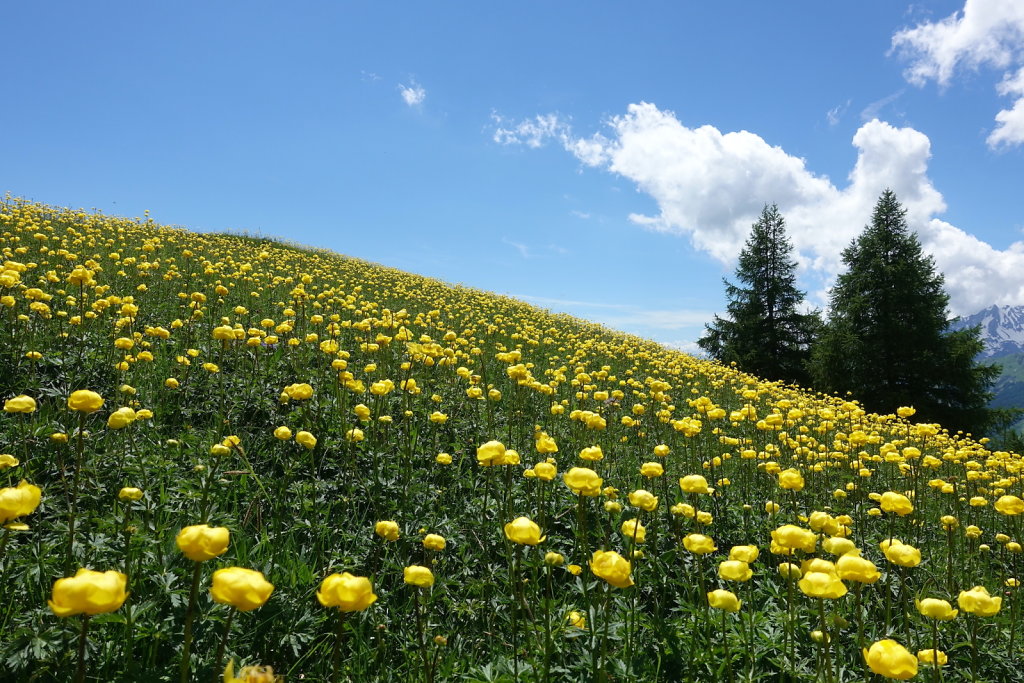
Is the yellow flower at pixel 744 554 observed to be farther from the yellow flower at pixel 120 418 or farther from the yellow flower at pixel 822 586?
the yellow flower at pixel 120 418

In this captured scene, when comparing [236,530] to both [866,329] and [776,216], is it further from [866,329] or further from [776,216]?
[776,216]

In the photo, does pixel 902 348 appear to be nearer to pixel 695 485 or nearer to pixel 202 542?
pixel 695 485

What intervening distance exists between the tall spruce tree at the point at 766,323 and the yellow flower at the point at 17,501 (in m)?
29.5

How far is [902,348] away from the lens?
2192 centimetres

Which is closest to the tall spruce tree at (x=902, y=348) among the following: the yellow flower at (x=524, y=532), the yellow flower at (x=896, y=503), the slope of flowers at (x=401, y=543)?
the slope of flowers at (x=401, y=543)

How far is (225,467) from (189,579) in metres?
1.49

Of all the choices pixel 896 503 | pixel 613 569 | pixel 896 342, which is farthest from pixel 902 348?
pixel 613 569

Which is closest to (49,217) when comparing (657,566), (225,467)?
(225,467)

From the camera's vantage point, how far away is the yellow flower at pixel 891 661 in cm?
131

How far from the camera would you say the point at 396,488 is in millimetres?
3330

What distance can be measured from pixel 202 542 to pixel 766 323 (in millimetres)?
31724

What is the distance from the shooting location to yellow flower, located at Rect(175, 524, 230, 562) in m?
1.11

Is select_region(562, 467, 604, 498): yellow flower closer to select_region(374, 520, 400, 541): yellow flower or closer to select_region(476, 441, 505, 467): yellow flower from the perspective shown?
select_region(476, 441, 505, 467): yellow flower

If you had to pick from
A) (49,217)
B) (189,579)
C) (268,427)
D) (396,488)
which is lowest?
(189,579)
